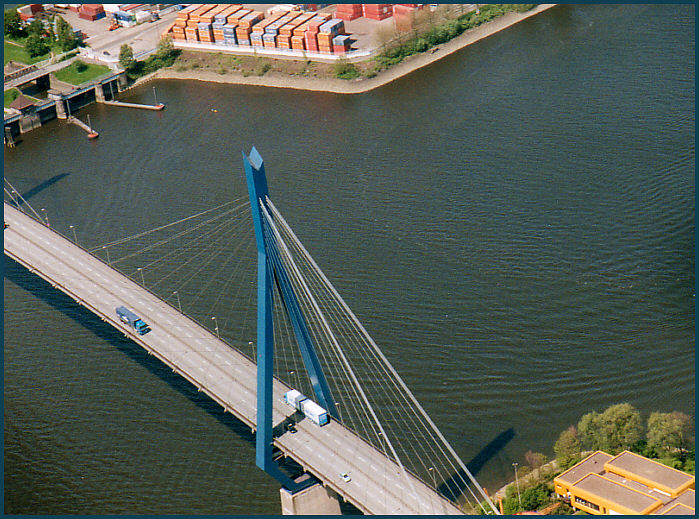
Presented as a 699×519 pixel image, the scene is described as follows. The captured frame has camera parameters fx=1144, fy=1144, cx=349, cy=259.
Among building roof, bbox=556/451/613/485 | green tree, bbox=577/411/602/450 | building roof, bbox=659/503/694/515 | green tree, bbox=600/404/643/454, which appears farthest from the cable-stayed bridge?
building roof, bbox=659/503/694/515

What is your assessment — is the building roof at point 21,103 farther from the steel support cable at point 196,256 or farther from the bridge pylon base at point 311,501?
the bridge pylon base at point 311,501

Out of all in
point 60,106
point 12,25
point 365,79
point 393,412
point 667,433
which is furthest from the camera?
point 12,25

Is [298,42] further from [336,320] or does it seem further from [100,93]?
[336,320]

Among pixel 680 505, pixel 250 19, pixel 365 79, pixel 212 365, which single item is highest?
pixel 250 19

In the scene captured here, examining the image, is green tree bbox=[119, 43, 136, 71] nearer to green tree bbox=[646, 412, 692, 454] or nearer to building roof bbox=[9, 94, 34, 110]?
building roof bbox=[9, 94, 34, 110]

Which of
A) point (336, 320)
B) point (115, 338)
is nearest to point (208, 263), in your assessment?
point (115, 338)

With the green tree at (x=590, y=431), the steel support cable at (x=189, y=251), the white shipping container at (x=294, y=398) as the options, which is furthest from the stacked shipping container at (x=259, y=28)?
the green tree at (x=590, y=431)
